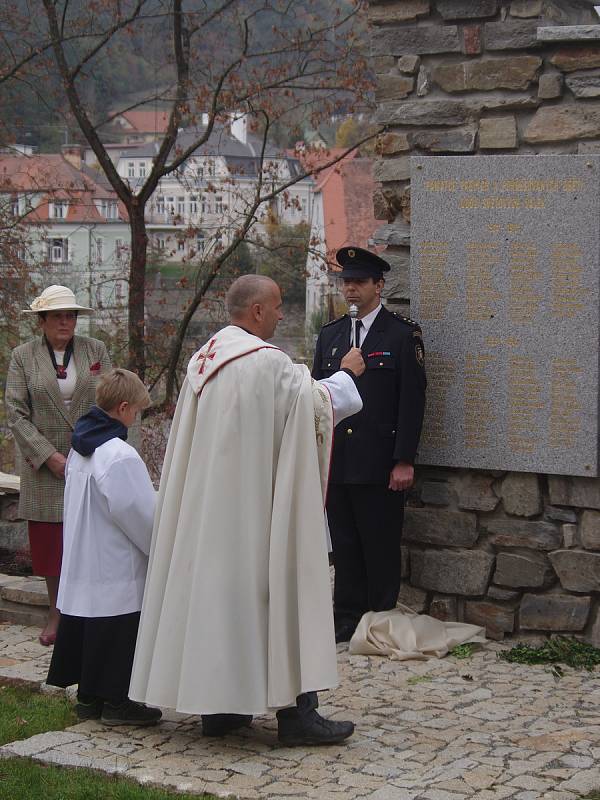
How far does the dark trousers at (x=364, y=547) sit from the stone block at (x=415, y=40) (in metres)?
2.19

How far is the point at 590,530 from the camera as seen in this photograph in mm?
5723

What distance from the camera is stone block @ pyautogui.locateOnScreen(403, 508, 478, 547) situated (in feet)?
19.8

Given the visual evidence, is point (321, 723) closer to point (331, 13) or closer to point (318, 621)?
point (318, 621)

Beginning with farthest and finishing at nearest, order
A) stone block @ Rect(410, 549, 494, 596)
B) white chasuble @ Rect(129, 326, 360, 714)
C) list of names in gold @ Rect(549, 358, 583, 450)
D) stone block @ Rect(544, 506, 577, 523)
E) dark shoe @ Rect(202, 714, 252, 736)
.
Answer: stone block @ Rect(410, 549, 494, 596), stone block @ Rect(544, 506, 577, 523), list of names in gold @ Rect(549, 358, 583, 450), dark shoe @ Rect(202, 714, 252, 736), white chasuble @ Rect(129, 326, 360, 714)

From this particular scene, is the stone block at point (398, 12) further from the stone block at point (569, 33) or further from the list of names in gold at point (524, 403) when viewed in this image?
the list of names in gold at point (524, 403)

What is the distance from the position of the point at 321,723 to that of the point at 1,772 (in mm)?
1144

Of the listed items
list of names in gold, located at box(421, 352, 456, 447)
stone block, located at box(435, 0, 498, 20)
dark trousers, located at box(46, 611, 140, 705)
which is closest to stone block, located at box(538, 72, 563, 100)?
stone block, located at box(435, 0, 498, 20)

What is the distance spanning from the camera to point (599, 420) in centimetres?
564

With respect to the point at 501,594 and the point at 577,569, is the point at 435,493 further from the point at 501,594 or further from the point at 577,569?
the point at 577,569

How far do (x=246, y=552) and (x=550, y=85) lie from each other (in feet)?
9.27

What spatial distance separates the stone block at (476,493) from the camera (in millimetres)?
5965

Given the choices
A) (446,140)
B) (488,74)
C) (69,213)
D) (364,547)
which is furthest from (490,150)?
(69,213)

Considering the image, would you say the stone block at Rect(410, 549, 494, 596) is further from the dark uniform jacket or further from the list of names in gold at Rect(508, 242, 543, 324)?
the list of names in gold at Rect(508, 242, 543, 324)

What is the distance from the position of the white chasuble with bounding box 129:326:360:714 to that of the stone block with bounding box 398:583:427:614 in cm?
194
